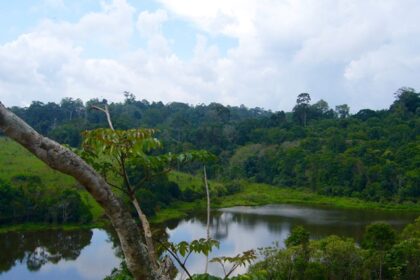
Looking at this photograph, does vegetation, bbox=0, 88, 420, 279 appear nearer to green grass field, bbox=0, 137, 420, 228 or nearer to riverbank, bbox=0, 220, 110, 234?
green grass field, bbox=0, 137, 420, 228

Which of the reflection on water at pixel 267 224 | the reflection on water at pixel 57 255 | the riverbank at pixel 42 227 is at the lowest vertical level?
the reflection on water at pixel 57 255

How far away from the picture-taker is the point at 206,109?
91.9 metres

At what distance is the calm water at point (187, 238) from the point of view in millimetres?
21547

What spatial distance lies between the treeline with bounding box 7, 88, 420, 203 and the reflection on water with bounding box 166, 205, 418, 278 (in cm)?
800

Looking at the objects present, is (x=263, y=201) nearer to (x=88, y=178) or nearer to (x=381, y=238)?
(x=381, y=238)

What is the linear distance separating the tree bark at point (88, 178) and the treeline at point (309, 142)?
41.2 metres

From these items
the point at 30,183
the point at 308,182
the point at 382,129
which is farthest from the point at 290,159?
the point at 30,183

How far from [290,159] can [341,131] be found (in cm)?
940

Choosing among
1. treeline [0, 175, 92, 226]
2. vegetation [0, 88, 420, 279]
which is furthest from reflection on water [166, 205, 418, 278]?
treeline [0, 175, 92, 226]

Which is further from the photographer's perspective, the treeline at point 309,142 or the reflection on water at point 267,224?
the treeline at point 309,142

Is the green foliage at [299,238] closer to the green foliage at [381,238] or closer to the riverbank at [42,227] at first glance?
the green foliage at [381,238]

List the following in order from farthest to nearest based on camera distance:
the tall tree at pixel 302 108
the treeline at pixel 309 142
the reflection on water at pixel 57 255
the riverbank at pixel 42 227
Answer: the tall tree at pixel 302 108, the treeline at pixel 309 142, the riverbank at pixel 42 227, the reflection on water at pixel 57 255

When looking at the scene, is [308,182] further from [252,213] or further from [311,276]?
[311,276]

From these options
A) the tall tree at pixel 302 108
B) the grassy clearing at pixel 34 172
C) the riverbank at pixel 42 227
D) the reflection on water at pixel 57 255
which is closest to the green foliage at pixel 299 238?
the reflection on water at pixel 57 255
